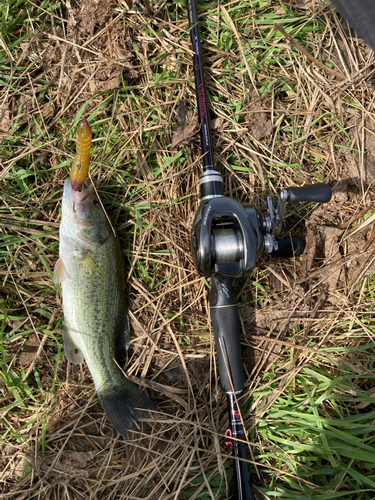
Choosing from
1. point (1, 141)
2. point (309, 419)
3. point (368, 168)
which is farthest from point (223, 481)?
point (1, 141)

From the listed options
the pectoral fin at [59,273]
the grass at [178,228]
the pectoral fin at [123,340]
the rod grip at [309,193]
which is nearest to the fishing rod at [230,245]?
the rod grip at [309,193]

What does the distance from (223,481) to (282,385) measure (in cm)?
87

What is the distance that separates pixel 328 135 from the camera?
291 cm

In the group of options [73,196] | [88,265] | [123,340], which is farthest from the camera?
[123,340]

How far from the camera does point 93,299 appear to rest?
262cm

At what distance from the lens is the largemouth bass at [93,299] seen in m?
2.56

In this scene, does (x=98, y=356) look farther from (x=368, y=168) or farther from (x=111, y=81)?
(x=368, y=168)

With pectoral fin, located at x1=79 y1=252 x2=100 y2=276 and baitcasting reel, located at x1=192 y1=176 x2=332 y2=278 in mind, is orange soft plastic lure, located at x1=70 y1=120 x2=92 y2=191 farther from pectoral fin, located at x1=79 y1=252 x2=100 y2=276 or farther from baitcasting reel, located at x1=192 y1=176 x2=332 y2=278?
baitcasting reel, located at x1=192 y1=176 x2=332 y2=278

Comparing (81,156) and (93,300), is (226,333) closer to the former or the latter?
(93,300)

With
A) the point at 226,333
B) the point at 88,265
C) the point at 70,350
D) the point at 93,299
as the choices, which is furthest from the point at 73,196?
the point at 226,333

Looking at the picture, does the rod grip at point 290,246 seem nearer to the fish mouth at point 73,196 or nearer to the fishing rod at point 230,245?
the fishing rod at point 230,245

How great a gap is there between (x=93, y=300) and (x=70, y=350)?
462 millimetres

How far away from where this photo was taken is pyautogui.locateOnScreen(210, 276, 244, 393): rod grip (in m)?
2.38

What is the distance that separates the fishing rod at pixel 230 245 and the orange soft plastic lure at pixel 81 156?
849 millimetres
